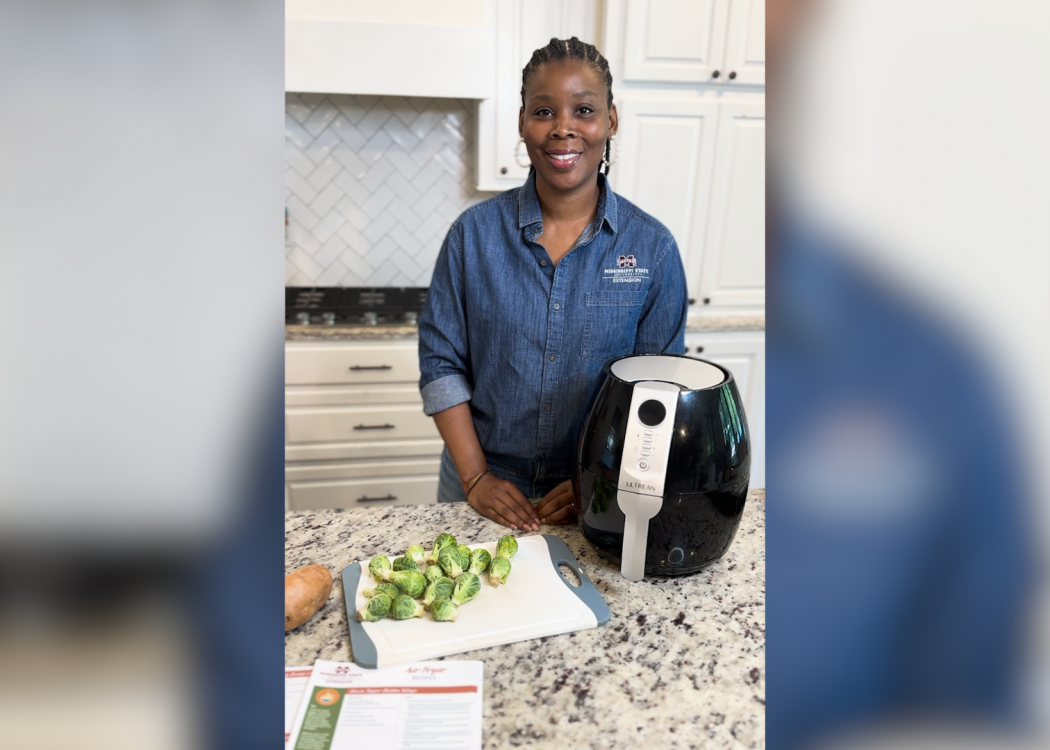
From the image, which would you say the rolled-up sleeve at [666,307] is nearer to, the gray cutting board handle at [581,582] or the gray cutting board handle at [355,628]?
the gray cutting board handle at [581,582]

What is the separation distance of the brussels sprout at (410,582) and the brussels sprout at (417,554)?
48 mm

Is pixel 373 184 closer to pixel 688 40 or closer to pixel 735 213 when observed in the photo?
pixel 688 40

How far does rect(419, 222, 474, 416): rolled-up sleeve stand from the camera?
4.59ft

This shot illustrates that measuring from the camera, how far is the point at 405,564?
923 mm

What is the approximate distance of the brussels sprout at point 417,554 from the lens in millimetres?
946

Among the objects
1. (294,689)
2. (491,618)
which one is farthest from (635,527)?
(294,689)

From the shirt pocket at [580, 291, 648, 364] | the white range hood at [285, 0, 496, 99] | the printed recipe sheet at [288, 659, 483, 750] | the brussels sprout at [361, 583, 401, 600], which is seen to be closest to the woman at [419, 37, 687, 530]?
the shirt pocket at [580, 291, 648, 364]

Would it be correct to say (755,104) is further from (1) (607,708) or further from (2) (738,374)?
(1) (607,708)

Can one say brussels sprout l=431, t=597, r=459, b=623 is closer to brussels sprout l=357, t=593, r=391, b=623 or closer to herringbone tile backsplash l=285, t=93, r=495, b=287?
brussels sprout l=357, t=593, r=391, b=623

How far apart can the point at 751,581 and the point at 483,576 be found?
0.35m

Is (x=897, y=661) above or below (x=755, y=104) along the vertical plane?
below

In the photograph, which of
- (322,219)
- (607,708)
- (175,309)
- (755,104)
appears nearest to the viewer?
(175,309)

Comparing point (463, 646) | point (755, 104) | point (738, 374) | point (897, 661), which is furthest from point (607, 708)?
point (755, 104)

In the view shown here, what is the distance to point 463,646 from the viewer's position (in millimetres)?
799
